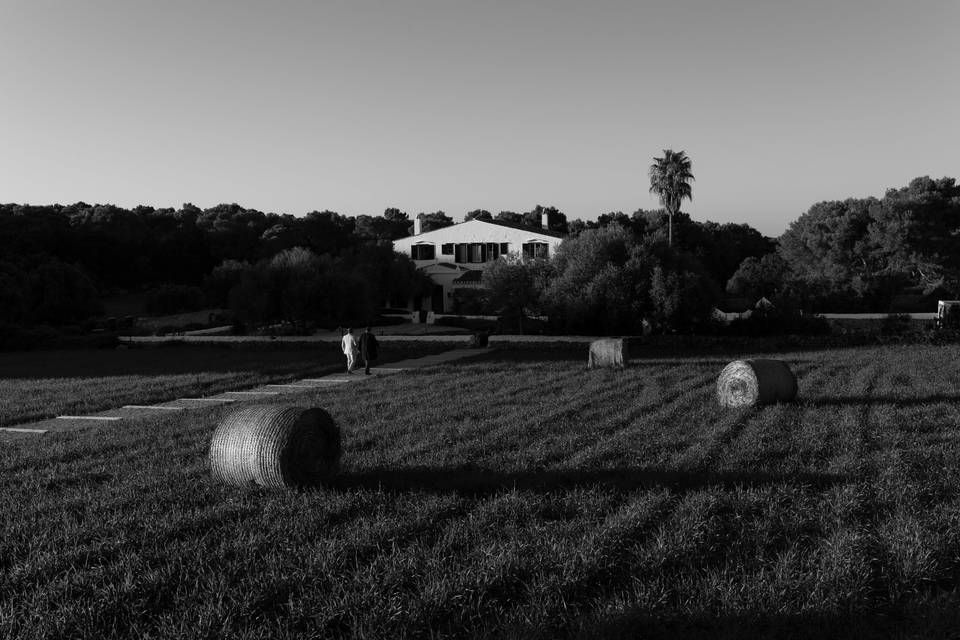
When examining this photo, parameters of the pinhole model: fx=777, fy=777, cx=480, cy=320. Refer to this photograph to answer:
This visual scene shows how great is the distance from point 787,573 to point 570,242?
30.0 meters

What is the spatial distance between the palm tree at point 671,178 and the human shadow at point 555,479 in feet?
155

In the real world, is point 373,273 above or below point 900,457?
above

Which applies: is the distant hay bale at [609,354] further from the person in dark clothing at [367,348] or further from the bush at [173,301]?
the bush at [173,301]

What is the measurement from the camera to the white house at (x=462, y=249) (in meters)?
58.2

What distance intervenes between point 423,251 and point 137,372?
4360 cm

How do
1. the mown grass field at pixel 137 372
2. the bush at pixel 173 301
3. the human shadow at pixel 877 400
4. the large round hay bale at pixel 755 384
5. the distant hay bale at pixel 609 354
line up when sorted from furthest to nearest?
the bush at pixel 173 301
the distant hay bale at pixel 609 354
the mown grass field at pixel 137 372
the human shadow at pixel 877 400
the large round hay bale at pixel 755 384

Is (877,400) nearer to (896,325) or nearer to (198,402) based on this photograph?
(198,402)

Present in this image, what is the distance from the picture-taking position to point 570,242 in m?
35.2

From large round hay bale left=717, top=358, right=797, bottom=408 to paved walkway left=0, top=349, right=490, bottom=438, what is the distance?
9008 millimetres

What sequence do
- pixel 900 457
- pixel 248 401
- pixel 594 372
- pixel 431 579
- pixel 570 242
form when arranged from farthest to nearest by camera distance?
pixel 570 242, pixel 594 372, pixel 248 401, pixel 900 457, pixel 431 579

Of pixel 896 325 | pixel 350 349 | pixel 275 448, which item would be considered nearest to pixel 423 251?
pixel 896 325

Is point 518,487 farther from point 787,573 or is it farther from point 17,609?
point 17,609

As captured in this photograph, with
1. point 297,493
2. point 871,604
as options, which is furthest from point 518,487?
point 871,604

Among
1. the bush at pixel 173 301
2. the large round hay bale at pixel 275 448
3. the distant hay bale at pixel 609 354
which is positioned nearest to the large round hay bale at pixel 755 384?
the distant hay bale at pixel 609 354
